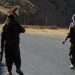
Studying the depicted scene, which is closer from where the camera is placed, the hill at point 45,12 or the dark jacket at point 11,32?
the dark jacket at point 11,32

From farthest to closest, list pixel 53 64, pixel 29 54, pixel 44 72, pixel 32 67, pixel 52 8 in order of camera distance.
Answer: pixel 52 8 → pixel 29 54 → pixel 53 64 → pixel 32 67 → pixel 44 72

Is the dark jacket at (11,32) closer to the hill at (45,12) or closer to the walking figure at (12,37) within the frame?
the walking figure at (12,37)

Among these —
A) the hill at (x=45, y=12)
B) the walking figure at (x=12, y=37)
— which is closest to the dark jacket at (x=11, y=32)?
the walking figure at (x=12, y=37)

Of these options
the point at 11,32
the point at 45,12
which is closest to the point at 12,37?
the point at 11,32

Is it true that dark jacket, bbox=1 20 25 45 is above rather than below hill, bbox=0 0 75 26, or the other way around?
above

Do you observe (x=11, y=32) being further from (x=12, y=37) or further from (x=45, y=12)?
(x=45, y=12)

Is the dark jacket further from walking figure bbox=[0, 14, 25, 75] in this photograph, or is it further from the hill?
the hill

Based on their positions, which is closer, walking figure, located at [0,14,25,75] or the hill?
walking figure, located at [0,14,25,75]

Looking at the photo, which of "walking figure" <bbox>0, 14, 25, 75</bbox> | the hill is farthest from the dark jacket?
the hill

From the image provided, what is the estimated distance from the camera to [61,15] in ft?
209

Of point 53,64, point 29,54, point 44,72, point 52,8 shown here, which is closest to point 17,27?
point 44,72

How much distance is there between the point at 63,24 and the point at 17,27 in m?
47.9

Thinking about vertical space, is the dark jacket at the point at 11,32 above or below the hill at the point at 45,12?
above

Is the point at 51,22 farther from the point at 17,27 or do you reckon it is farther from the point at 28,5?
A: the point at 17,27
